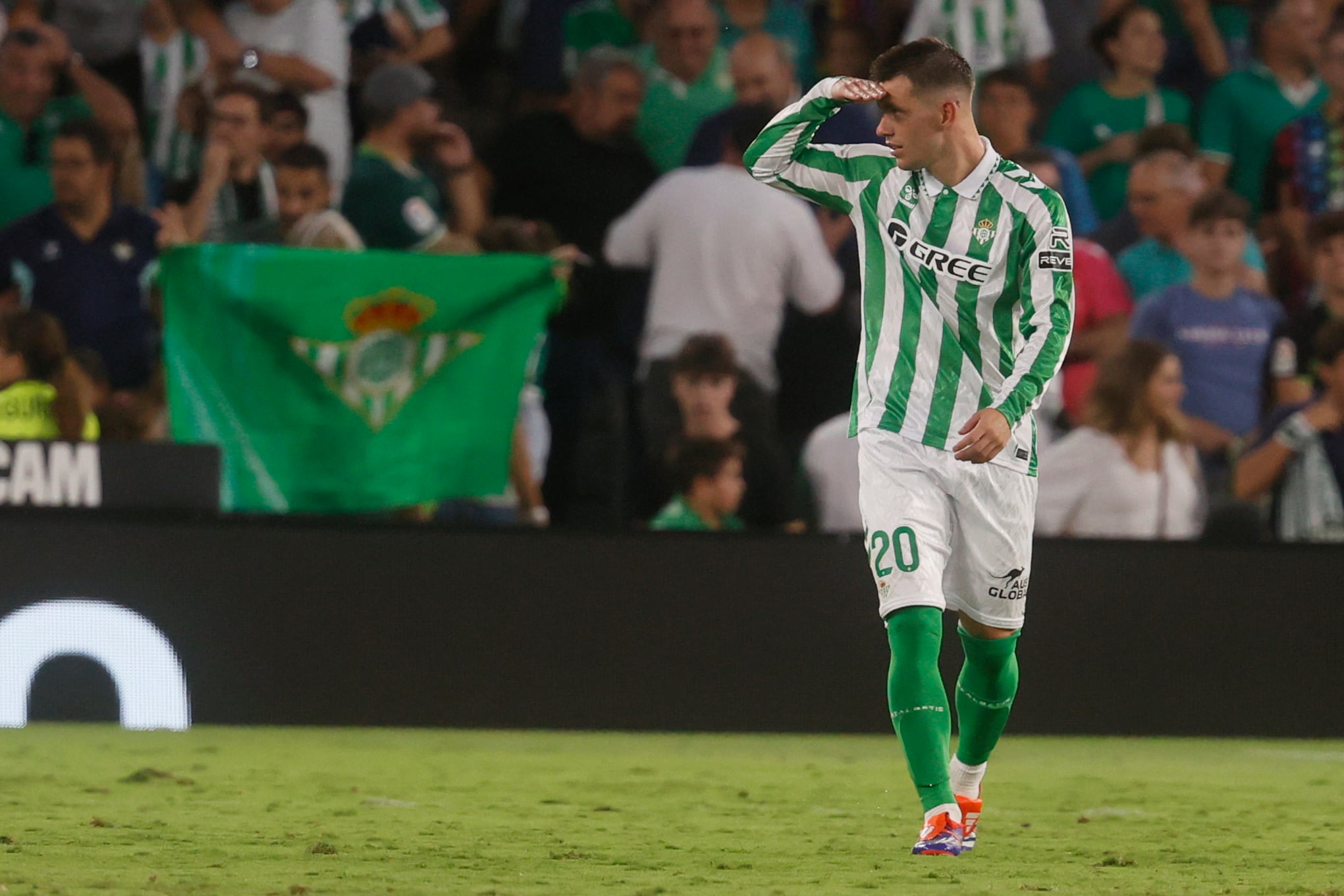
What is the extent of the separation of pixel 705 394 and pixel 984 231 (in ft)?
11.2

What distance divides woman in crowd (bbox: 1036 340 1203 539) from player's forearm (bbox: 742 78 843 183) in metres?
3.36

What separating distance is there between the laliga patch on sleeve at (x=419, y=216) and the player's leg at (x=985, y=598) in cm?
423

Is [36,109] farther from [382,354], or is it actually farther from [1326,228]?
[1326,228]

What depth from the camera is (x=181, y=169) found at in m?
9.95

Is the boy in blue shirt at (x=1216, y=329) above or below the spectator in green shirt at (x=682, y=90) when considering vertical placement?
below

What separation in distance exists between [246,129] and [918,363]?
191 inches

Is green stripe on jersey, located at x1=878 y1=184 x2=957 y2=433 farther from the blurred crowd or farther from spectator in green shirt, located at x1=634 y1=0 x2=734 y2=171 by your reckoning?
spectator in green shirt, located at x1=634 y1=0 x2=734 y2=171

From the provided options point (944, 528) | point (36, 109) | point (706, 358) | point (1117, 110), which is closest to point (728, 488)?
point (706, 358)

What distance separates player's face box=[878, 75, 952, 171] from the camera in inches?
210

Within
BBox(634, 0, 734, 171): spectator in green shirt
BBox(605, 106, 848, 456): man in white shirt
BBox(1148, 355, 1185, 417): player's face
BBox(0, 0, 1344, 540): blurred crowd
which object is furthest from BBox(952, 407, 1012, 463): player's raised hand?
BBox(634, 0, 734, 171): spectator in green shirt

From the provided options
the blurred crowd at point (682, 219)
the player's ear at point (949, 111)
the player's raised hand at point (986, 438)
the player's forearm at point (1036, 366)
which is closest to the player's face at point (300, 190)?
the blurred crowd at point (682, 219)

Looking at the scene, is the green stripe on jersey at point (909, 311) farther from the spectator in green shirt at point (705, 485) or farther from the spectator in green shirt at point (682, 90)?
the spectator in green shirt at point (682, 90)

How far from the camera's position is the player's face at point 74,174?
9.18 metres

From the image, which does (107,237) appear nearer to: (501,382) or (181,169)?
(181,169)
